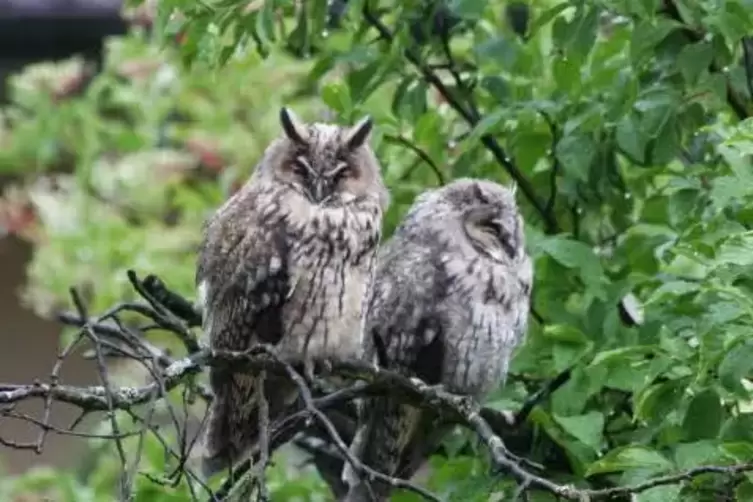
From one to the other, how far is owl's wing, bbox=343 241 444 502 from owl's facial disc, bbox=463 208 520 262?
3.6 inches

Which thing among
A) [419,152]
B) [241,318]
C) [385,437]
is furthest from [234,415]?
[419,152]

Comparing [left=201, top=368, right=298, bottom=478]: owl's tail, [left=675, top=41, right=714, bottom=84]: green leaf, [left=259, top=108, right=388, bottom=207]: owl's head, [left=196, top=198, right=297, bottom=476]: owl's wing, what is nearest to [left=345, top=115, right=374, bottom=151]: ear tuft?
[left=259, top=108, right=388, bottom=207]: owl's head

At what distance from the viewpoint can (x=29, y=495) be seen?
4.65 metres

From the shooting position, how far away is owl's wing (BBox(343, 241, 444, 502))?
3.10 meters

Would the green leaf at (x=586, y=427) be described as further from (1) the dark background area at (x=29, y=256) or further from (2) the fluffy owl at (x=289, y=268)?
(1) the dark background area at (x=29, y=256)

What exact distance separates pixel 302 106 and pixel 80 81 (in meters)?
0.92

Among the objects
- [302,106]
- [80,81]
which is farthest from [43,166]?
[302,106]

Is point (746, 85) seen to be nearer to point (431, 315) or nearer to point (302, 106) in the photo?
point (431, 315)

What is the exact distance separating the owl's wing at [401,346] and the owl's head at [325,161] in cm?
22

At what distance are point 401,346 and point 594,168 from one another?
446mm

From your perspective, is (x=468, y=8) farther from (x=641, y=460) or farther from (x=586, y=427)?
(x=641, y=460)

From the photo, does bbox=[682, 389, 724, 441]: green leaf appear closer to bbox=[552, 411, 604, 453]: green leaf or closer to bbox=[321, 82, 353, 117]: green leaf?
bbox=[552, 411, 604, 453]: green leaf

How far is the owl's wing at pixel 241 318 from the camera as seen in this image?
284 cm

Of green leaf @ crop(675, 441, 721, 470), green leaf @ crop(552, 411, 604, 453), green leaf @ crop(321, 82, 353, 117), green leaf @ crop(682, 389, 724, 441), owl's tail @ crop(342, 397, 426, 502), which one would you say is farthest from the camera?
green leaf @ crop(321, 82, 353, 117)
